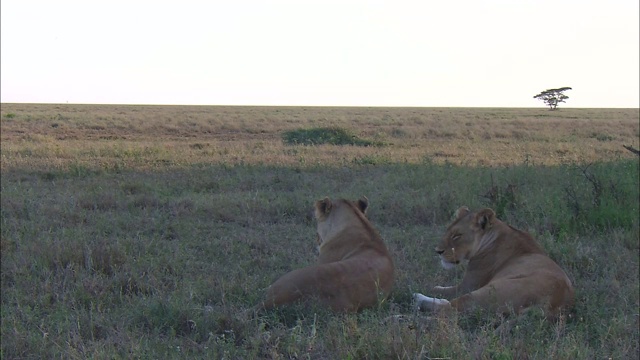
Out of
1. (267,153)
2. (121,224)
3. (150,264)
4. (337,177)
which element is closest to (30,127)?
(267,153)

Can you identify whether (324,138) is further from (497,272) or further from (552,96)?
(552,96)

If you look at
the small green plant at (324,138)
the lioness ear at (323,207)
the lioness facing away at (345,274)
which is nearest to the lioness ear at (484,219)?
the lioness facing away at (345,274)

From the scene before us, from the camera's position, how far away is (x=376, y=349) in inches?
140

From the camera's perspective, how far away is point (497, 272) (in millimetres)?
5355

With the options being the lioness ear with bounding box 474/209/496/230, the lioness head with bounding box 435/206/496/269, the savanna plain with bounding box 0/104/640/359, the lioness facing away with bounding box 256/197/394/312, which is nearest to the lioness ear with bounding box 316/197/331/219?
the lioness facing away with bounding box 256/197/394/312

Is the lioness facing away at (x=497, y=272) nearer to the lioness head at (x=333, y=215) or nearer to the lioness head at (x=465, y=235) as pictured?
the lioness head at (x=465, y=235)

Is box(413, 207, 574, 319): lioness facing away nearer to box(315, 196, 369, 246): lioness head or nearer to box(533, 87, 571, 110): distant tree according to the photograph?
box(315, 196, 369, 246): lioness head

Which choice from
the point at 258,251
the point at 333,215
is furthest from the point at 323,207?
the point at 258,251

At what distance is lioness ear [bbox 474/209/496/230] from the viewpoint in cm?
562

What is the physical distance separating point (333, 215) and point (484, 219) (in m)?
1.28

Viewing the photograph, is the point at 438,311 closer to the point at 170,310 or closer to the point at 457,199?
the point at 170,310

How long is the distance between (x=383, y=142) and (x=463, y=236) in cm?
1544

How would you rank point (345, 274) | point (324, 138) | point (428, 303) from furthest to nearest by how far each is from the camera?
point (324, 138), point (428, 303), point (345, 274)

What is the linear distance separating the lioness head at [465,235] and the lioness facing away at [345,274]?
0.68 metres
